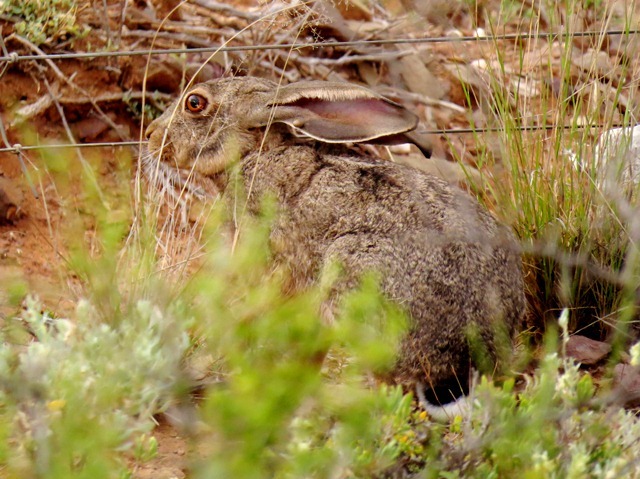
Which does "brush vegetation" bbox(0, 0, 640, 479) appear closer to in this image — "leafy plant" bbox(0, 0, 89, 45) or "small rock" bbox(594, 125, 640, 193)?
"small rock" bbox(594, 125, 640, 193)

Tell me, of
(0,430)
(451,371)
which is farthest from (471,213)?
(0,430)

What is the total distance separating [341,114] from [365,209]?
536mm

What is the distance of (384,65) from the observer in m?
6.98

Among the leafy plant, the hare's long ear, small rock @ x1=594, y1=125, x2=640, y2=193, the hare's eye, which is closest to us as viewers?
the hare's long ear

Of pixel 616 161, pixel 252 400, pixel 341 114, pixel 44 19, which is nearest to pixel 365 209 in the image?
pixel 341 114

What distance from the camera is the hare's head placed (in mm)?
4449

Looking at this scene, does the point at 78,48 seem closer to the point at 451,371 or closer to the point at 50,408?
the point at 451,371

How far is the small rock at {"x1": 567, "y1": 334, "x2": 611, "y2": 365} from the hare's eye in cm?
194

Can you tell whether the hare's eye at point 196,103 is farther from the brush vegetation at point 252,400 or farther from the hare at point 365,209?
the brush vegetation at point 252,400

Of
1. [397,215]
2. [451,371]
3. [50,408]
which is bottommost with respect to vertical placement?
[451,371]

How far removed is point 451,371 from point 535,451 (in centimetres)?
130

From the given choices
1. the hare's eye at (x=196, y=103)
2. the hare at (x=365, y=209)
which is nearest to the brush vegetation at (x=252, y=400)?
the hare at (x=365, y=209)

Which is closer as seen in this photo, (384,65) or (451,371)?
(451,371)

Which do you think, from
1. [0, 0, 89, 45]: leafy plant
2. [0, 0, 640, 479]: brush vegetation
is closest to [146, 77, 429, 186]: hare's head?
[0, 0, 640, 479]: brush vegetation
